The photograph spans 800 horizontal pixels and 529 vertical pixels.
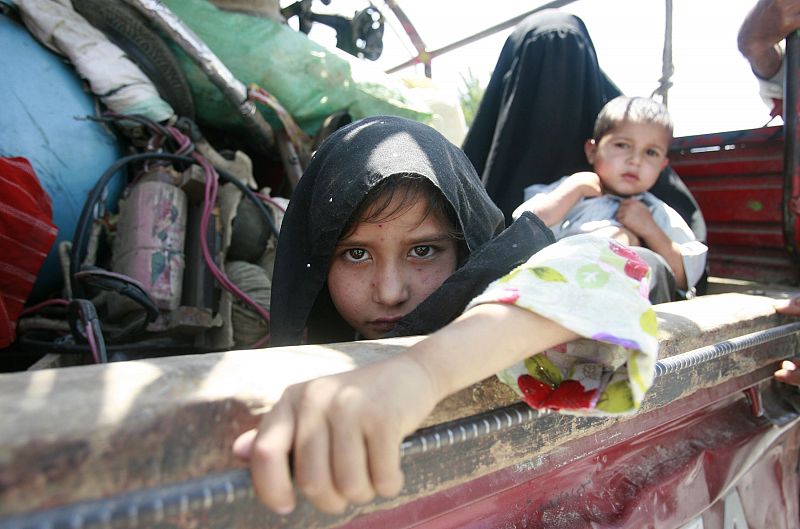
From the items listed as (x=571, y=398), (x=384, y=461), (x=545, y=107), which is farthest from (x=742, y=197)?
(x=384, y=461)

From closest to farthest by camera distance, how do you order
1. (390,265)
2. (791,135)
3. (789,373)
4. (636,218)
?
(390,265) < (789,373) < (791,135) < (636,218)

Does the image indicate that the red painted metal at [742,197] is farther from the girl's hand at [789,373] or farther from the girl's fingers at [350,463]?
the girl's fingers at [350,463]

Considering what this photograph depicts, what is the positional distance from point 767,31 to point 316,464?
2063 millimetres

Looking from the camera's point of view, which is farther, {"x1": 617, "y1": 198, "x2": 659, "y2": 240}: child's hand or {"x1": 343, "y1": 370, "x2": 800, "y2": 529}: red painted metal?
{"x1": 617, "y1": 198, "x2": 659, "y2": 240}: child's hand

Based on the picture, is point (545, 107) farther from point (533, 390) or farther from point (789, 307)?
point (533, 390)

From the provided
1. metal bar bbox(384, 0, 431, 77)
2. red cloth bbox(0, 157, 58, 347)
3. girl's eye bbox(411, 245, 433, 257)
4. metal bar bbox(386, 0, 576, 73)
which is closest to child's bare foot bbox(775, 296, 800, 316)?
girl's eye bbox(411, 245, 433, 257)

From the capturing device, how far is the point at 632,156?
1.85 metres

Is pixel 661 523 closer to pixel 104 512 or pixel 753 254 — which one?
pixel 104 512

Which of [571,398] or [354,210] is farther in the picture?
[354,210]

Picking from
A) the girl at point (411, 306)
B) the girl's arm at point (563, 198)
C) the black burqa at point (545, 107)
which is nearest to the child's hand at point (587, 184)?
the girl's arm at point (563, 198)

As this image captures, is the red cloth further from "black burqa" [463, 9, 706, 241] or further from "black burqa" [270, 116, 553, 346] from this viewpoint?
"black burqa" [463, 9, 706, 241]

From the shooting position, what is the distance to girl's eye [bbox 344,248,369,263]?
1131mm

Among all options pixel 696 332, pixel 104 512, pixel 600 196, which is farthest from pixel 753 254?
pixel 104 512

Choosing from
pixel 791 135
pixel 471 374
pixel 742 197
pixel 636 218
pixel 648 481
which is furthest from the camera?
pixel 742 197
